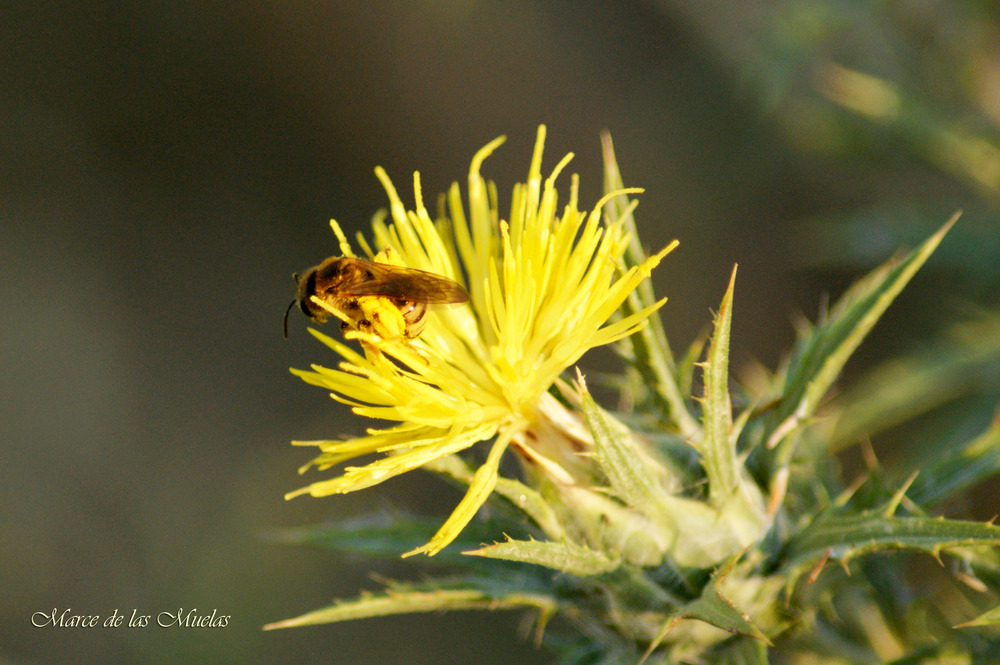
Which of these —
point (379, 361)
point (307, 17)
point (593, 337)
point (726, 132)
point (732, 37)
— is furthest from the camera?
point (307, 17)

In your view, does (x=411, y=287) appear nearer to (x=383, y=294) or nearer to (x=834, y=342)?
(x=383, y=294)

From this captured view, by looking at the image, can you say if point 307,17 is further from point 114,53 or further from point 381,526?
point 381,526

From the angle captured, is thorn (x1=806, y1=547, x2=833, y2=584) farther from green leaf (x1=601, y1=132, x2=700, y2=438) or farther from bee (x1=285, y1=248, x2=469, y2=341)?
bee (x1=285, y1=248, x2=469, y2=341)

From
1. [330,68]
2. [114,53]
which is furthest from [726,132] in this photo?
[114,53]

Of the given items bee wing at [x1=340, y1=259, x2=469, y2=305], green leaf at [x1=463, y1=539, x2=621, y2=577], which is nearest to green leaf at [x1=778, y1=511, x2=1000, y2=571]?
green leaf at [x1=463, y1=539, x2=621, y2=577]

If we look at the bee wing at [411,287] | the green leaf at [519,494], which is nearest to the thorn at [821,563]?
the green leaf at [519,494]

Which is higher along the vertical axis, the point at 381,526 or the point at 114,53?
the point at 114,53

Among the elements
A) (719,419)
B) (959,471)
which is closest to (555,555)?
(719,419)
